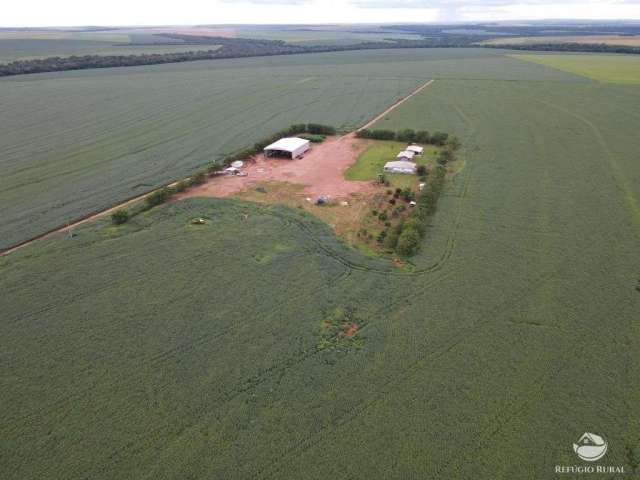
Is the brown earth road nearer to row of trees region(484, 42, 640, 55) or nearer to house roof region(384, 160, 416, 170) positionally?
house roof region(384, 160, 416, 170)

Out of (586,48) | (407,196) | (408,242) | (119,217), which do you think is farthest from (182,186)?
(586,48)

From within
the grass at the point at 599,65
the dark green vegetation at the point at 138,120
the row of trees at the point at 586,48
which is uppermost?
the row of trees at the point at 586,48

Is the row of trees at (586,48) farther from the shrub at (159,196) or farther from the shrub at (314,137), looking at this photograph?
the shrub at (159,196)

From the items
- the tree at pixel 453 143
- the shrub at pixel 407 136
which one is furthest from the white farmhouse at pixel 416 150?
the shrub at pixel 407 136

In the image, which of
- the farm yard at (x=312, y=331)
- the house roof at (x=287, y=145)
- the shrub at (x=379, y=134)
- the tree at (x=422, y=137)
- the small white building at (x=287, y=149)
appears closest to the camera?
the farm yard at (x=312, y=331)

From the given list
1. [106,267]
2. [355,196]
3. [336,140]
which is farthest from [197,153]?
[106,267]

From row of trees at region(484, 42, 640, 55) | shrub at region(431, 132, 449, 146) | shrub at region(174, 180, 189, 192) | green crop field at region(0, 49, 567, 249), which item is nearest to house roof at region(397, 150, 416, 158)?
shrub at region(431, 132, 449, 146)

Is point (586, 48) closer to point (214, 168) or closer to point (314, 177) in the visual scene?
point (314, 177)

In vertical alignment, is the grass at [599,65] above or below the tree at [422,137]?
above
